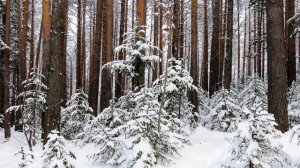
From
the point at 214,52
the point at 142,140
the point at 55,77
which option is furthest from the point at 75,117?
the point at 214,52

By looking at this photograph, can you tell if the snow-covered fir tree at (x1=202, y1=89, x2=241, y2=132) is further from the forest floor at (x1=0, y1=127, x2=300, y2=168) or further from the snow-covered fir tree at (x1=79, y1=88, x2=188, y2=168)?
the snow-covered fir tree at (x1=79, y1=88, x2=188, y2=168)

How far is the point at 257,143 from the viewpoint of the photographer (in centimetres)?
541

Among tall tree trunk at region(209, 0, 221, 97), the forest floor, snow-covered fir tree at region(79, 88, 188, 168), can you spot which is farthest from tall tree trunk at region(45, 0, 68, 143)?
tall tree trunk at region(209, 0, 221, 97)

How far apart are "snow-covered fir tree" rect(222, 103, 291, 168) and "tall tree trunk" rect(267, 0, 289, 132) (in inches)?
92.1

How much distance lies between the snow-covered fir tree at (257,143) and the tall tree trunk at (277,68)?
7.67 feet

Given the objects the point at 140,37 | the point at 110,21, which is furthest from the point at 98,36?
the point at 140,37

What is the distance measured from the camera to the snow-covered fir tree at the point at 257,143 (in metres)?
5.37

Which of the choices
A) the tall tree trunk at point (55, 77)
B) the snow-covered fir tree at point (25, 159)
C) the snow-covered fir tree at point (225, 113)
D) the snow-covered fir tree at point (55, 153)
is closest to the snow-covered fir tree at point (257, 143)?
the snow-covered fir tree at point (55, 153)

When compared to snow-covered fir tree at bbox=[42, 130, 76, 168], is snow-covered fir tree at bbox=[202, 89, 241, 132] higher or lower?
higher

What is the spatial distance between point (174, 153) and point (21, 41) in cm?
1279

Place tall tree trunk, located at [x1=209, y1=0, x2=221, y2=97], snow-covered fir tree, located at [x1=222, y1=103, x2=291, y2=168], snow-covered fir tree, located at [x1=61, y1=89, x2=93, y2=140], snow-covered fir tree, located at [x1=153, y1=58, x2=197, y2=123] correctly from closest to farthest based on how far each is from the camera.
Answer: snow-covered fir tree, located at [x1=222, y1=103, x2=291, y2=168]
snow-covered fir tree, located at [x1=153, y1=58, x2=197, y2=123]
snow-covered fir tree, located at [x1=61, y1=89, x2=93, y2=140]
tall tree trunk, located at [x1=209, y1=0, x2=221, y2=97]

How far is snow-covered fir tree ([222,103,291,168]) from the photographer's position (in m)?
5.37

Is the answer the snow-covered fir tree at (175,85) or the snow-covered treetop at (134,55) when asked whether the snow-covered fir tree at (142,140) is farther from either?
the snow-covered fir tree at (175,85)

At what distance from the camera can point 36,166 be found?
692 cm
